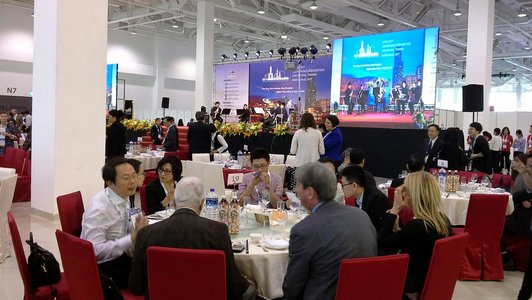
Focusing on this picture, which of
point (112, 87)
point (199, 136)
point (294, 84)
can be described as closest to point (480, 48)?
point (199, 136)

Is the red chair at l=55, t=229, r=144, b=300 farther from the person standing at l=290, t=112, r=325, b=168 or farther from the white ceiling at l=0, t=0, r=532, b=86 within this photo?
the white ceiling at l=0, t=0, r=532, b=86

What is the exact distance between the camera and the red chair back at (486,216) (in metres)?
4.61

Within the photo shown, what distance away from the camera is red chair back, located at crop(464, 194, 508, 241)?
4.61m

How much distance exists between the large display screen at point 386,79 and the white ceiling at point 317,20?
2.37m

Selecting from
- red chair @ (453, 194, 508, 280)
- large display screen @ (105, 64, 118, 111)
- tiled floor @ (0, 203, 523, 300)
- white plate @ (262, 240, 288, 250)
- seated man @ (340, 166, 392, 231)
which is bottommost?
A: tiled floor @ (0, 203, 523, 300)

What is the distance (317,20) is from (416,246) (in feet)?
52.1

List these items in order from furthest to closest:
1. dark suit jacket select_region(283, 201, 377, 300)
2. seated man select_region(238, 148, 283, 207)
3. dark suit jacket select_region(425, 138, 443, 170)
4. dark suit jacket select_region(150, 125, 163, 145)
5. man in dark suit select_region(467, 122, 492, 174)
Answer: dark suit jacket select_region(150, 125, 163, 145), man in dark suit select_region(467, 122, 492, 174), dark suit jacket select_region(425, 138, 443, 170), seated man select_region(238, 148, 283, 207), dark suit jacket select_region(283, 201, 377, 300)

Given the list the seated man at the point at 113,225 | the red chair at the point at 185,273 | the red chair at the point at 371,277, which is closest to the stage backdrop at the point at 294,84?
the seated man at the point at 113,225

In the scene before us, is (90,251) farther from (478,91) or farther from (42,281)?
(478,91)

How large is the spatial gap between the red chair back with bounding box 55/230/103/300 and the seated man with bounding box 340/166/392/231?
2012mm

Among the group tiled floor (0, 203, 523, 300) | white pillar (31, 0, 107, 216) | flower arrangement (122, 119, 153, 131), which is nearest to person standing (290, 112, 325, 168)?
white pillar (31, 0, 107, 216)

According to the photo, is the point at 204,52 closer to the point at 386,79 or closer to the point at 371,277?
the point at 386,79

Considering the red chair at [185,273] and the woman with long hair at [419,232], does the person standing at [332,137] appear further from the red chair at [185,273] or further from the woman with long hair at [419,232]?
the red chair at [185,273]

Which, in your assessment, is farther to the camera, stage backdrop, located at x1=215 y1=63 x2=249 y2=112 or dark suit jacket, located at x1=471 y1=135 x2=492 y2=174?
stage backdrop, located at x1=215 y1=63 x2=249 y2=112
